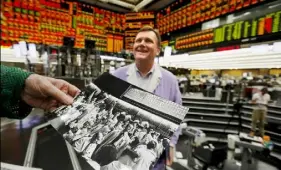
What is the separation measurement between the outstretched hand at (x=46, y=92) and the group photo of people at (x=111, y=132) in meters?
0.05

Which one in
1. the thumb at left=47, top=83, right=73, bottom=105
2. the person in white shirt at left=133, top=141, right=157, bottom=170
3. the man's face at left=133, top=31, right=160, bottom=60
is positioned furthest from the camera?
the man's face at left=133, top=31, right=160, bottom=60

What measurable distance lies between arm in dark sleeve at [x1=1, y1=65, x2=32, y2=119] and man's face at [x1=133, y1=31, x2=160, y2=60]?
37 centimetres

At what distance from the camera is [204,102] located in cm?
413

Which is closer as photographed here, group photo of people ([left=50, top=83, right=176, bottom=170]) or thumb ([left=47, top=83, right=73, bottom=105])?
group photo of people ([left=50, top=83, right=176, bottom=170])

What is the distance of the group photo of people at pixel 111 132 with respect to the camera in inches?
13.9

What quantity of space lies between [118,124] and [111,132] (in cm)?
3

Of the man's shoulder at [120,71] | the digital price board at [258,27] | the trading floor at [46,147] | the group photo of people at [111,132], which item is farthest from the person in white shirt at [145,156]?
the digital price board at [258,27]

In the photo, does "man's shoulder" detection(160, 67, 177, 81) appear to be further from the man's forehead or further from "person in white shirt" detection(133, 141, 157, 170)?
"person in white shirt" detection(133, 141, 157, 170)

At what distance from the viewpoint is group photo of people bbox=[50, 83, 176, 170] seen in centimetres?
35

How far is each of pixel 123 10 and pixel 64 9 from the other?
1.07ft

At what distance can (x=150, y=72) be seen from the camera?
680 millimetres

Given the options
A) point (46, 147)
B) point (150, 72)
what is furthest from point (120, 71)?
point (46, 147)

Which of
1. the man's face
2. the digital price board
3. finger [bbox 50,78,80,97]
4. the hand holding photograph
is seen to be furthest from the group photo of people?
the digital price board

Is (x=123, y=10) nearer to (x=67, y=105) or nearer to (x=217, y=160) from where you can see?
(x=67, y=105)
